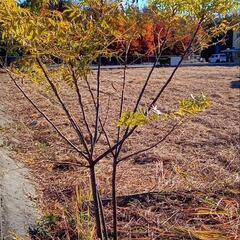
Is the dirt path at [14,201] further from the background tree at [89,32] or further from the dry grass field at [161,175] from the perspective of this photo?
the background tree at [89,32]

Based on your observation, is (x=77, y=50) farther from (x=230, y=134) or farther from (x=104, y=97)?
(x=104, y=97)

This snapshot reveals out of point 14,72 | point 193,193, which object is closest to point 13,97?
point 193,193

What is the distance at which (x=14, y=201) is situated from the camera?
451cm

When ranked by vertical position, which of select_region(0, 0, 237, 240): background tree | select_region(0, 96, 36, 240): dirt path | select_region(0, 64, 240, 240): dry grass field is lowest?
select_region(0, 64, 240, 240): dry grass field

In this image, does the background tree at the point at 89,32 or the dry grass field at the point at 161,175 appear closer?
the background tree at the point at 89,32

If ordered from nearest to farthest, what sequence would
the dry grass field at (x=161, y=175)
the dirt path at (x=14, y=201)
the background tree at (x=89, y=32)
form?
the background tree at (x=89, y=32) < the dirt path at (x=14, y=201) < the dry grass field at (x=161, y=175)

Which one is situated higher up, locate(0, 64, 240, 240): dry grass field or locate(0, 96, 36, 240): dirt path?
locate(0, 96, 36, 240): dirt path

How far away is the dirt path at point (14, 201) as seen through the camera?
3867mm

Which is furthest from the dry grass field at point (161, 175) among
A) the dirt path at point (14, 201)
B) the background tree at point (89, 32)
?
the background tree at point (89, 32)

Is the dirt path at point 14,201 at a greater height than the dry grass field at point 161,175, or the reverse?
the dirt path at point 14,201

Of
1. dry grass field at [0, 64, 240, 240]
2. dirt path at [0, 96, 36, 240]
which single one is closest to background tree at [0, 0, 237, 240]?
dry grass field at [0, 64, 240, 240]

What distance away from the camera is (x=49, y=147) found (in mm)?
7801

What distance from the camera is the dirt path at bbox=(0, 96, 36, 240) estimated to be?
12.7 feet

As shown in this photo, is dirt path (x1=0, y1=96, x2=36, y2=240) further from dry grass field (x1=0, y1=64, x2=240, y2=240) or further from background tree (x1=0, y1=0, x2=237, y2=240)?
background tree (x1=0, y1=0, x2=237, y2=240)
